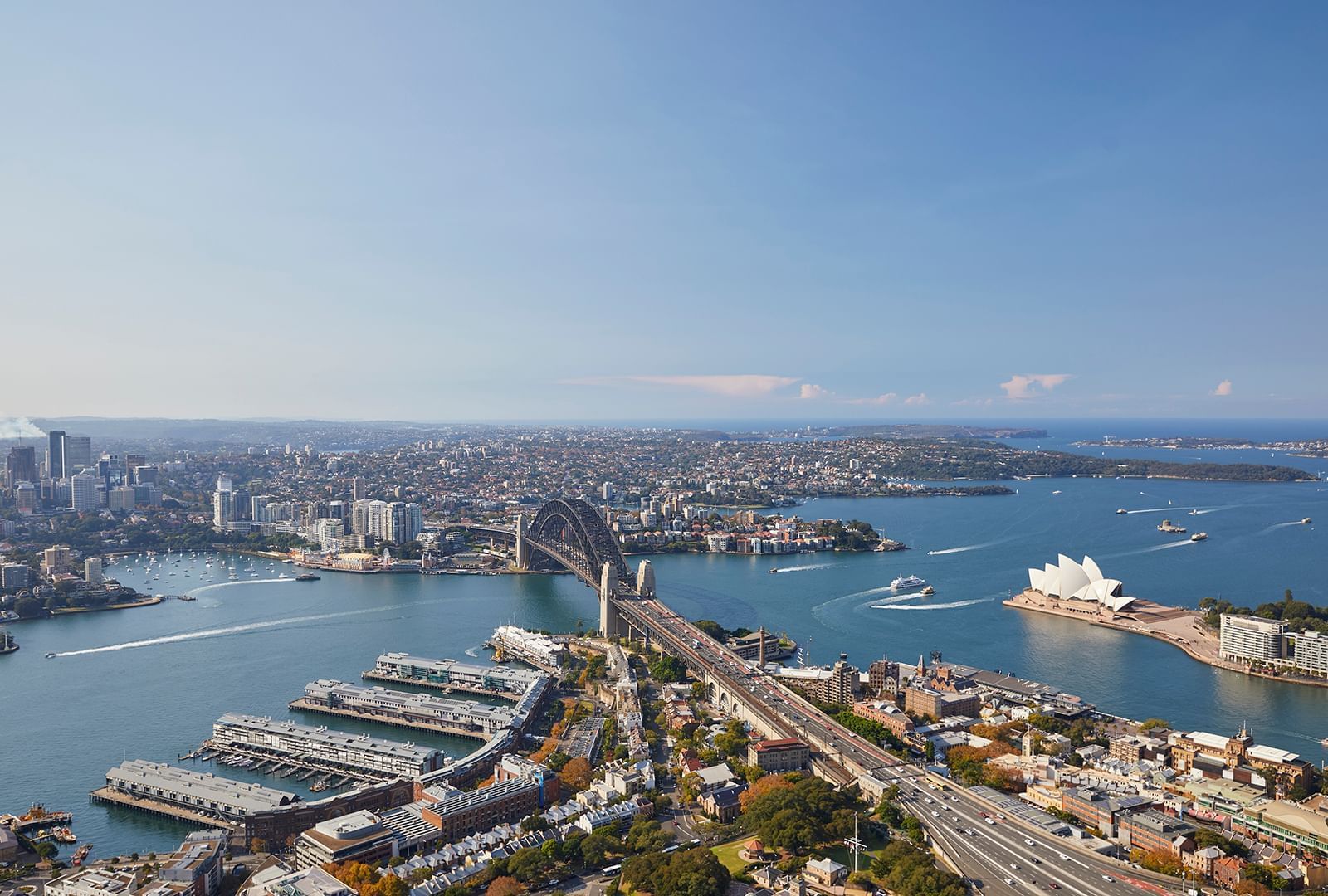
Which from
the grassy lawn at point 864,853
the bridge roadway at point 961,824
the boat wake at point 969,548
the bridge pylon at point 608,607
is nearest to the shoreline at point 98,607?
the bridge pylon at point 608,607

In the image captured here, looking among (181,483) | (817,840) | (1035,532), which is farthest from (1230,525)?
(181,483)

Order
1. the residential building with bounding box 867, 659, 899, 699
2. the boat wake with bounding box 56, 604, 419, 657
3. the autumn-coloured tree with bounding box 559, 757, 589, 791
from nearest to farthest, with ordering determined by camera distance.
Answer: the autumn-coloured tree with bounding box 559, 757, 589, 791 < the residential building with bounding box 867, 659, 899, 699 < the boat wake with bounding box 56, 604, 419, 657

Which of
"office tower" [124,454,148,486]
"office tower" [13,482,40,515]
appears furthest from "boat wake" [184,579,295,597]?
"office tower" [124,454,148,486]

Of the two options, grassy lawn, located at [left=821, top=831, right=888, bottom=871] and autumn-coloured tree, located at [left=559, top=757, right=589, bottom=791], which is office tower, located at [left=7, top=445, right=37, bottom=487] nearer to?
autumn-coloured tree, located at [left=559, top=757, right=589, bottom=791]

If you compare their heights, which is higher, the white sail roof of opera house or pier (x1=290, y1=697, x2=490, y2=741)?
the white sail roof of opera house

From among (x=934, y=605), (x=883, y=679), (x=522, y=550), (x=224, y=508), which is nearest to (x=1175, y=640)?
(x=934, y=605)

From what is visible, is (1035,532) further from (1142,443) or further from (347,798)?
(1142,443)
